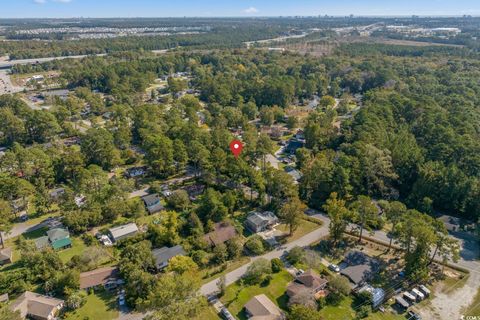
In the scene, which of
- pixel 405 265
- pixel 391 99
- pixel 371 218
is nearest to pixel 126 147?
pixel 371 218

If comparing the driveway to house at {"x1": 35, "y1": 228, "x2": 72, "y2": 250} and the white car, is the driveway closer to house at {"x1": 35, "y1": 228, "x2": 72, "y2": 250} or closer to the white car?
the white car

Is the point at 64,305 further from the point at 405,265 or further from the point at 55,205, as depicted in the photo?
the point at 405,265

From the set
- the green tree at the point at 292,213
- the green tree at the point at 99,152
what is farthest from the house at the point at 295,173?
the green tree at the point at 99,152

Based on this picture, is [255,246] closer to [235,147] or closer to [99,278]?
[99,278]

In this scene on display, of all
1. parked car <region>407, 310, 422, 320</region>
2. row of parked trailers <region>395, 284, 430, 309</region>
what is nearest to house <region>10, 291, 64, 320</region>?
row of parked trailers <region>395, 284, 430, 309</region>

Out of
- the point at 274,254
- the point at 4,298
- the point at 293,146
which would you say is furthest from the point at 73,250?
the point at 293,146

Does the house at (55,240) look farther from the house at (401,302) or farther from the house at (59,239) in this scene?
the house at (401,302)
